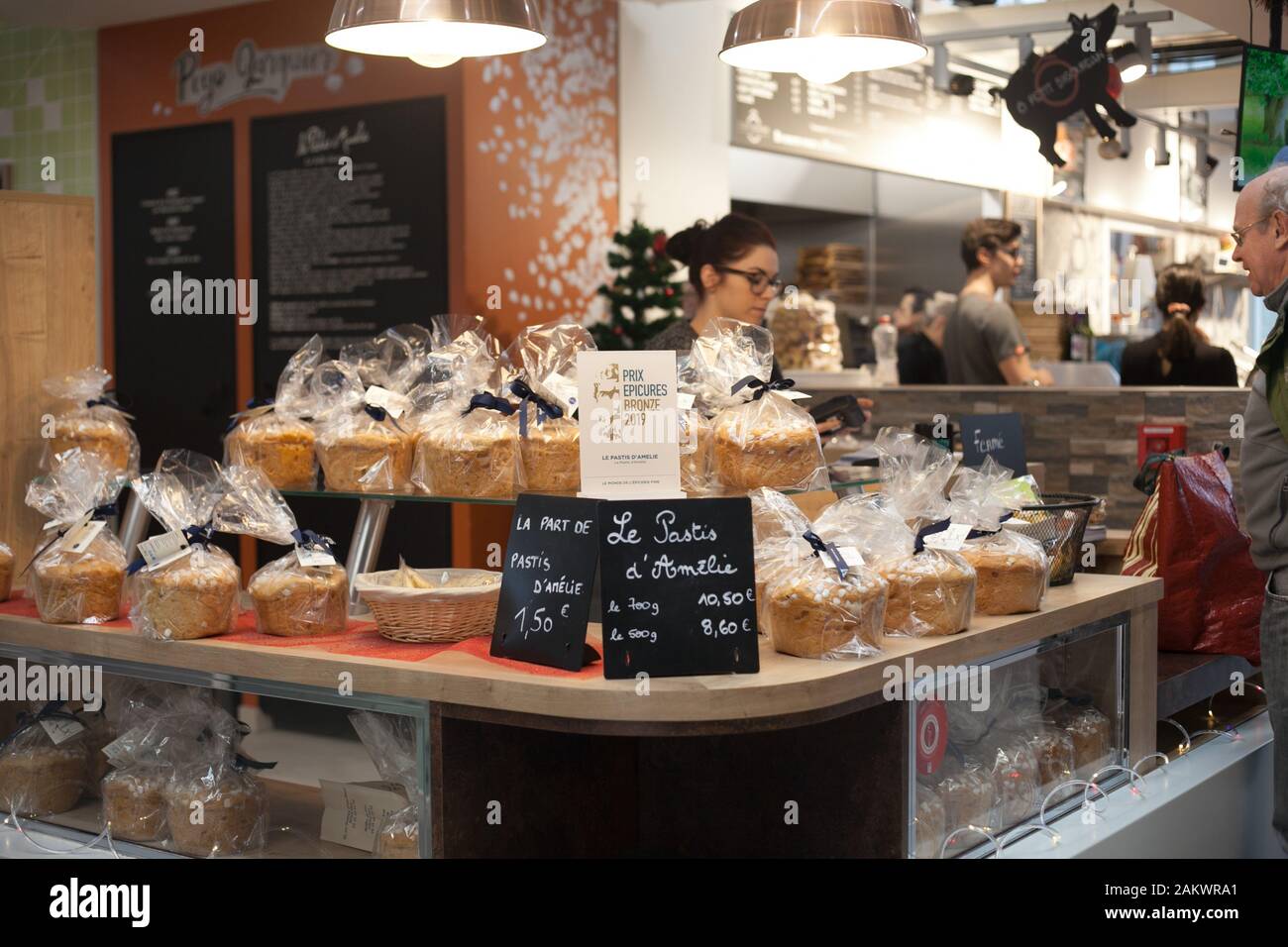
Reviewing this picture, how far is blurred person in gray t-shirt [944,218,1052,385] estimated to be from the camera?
5.62 m

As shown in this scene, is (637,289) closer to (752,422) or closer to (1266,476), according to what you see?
(1266,476)

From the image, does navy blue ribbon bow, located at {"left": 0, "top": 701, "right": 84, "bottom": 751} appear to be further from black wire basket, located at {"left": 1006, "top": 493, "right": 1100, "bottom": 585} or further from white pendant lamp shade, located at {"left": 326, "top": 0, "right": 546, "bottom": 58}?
black wire basket, located at {"left": 1006, "top": 493, "right": 1100, "bottom": 585}

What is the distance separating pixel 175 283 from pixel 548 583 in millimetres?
4571

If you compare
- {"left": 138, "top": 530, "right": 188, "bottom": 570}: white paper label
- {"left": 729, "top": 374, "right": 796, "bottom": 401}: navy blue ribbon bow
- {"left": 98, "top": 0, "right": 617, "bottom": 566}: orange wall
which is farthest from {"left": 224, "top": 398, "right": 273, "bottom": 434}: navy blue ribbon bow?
{"left": 98, "top": 0, "right": 617, "bottom": 566}: orange wall

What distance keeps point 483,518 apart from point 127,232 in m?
2.33

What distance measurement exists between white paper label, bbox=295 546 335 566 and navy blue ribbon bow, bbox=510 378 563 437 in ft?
1.31

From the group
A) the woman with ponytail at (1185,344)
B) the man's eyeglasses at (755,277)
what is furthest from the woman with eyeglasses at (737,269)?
the woman with ponytail at (1185,344)

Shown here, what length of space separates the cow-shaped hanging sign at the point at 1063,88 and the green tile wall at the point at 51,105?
4.13 m

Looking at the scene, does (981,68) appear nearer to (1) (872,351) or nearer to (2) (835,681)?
(1) (872,351)

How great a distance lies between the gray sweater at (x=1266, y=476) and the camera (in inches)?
110

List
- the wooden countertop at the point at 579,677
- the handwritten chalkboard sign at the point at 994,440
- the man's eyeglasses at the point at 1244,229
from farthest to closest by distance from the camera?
the handwritten chalkboard sign at the point at 994,440 < the man's eyeglasses at the point at 1244,229 < the wooden countertop at the point at 579,677

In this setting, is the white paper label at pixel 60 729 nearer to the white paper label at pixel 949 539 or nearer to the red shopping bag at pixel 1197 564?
the white paper label at pixel 949 539

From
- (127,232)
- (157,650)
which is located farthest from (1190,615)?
(127,232)
